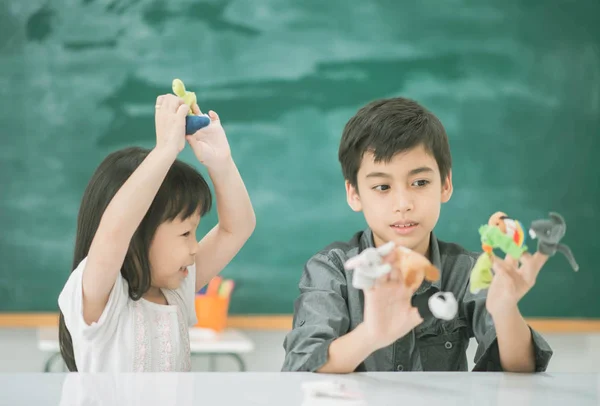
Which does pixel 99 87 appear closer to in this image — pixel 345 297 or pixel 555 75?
pixel 555 75

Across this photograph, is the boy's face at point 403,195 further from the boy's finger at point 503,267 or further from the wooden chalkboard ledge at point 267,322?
the wooden chalkboard ledge at point 267,322

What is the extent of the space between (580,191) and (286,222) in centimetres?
124

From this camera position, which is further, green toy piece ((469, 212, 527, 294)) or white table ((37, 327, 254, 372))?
white table ((37, 327, 254, 372))

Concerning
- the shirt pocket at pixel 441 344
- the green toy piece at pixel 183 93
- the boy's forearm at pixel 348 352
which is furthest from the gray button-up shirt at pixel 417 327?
the green toy piece at pixel 183 93

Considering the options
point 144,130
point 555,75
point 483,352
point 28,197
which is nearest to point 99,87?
point 144,130

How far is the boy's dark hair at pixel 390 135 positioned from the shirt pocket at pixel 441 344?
262 millimetres

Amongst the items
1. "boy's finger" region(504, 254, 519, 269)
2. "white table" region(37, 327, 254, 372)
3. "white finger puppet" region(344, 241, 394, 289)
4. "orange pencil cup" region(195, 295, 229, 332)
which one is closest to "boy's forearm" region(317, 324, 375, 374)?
"white finger puppet" region(344, 241, 394, 289)

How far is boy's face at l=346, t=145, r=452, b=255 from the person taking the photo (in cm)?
127

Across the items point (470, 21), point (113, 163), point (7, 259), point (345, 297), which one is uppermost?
point (470, 21)

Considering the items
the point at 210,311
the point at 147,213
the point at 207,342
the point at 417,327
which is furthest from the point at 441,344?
the point at 210,311

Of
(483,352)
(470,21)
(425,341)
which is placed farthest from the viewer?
(470,21)

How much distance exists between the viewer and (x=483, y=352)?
3.92 feet

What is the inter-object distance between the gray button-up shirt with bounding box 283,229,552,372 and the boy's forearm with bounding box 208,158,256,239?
0.56ft

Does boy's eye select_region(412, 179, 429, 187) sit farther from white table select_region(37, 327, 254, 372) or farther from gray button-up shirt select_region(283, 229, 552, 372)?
white table select_region(37, 327, 254, 372)
